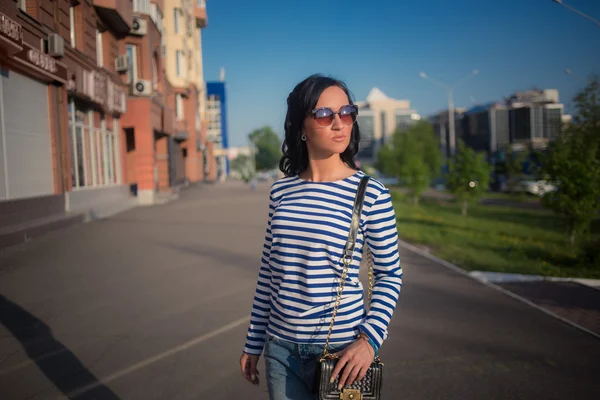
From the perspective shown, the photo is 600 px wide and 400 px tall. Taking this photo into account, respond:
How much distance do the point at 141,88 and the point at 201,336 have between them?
19.7 meters

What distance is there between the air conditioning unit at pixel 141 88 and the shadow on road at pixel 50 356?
59.6 feet

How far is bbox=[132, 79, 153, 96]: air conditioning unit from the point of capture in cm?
2258

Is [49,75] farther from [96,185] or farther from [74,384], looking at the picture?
[74,384]

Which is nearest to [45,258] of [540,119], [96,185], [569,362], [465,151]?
[569,362]

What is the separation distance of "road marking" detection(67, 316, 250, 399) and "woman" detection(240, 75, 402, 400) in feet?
8.10

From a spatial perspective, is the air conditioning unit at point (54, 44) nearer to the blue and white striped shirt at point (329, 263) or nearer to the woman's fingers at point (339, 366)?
the blue and white striped shirt at point (329, 263)

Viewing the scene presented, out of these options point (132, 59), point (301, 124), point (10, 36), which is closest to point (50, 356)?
point (301, 124)

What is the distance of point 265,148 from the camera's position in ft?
456

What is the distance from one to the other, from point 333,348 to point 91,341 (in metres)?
3.79

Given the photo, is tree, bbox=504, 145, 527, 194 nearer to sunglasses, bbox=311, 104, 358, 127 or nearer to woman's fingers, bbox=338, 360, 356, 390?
sunglasses, bbox=311, 104, 358, 127

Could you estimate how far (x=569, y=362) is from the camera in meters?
4.41

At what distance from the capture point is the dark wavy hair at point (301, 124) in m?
2.08

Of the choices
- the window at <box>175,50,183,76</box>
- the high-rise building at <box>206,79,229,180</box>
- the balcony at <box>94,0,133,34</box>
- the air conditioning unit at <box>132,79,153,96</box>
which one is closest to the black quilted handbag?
the balcony at <box>94,0,133,34</box>

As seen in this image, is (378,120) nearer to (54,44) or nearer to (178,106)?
(178,106)
